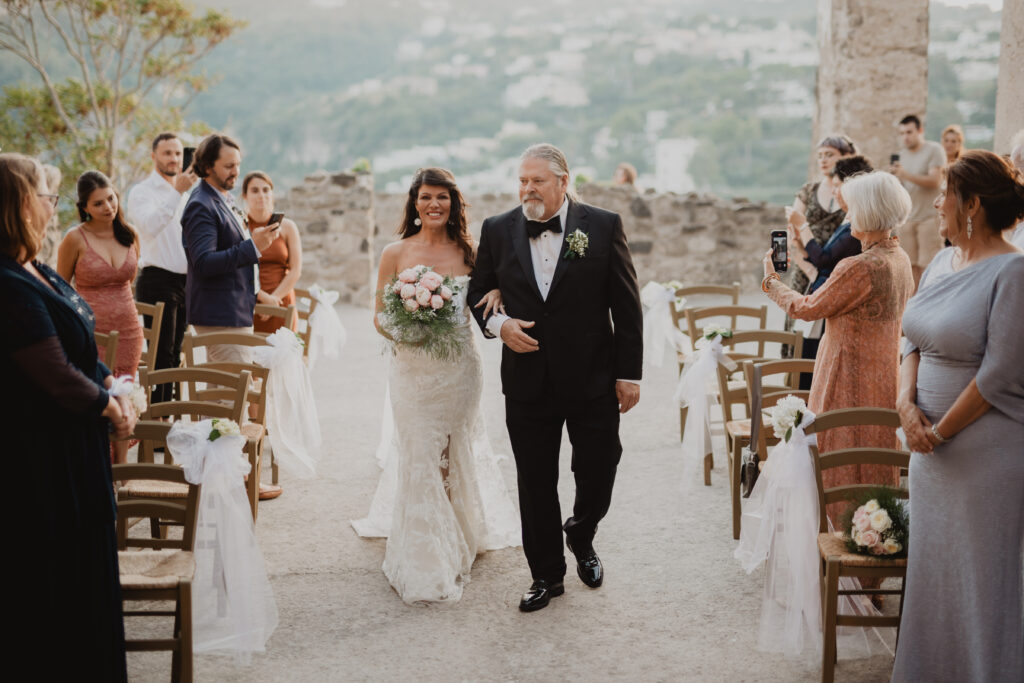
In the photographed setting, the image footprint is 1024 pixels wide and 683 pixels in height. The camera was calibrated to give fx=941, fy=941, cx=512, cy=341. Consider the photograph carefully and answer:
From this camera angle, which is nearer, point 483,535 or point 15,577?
point 15,577

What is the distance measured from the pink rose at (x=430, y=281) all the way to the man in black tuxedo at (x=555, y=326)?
16 centimetres

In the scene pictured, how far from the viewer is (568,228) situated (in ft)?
13.1

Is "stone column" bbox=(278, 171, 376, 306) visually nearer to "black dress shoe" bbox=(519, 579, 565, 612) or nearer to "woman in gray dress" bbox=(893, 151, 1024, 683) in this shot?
"black dress shoe" bbox=(519, 579, 565, 612)

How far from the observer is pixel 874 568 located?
3387mm

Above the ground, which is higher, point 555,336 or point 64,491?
point 555,336

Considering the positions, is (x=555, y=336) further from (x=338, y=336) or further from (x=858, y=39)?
(x=858, y=39)

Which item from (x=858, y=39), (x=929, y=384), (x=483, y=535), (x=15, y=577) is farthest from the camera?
(x=858, y=39)

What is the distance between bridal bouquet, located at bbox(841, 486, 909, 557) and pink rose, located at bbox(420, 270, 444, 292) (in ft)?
6.50

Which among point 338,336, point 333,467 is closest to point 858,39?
point 338,336

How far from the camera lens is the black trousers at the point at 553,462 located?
4.11 meters

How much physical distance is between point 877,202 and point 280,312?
398 cm

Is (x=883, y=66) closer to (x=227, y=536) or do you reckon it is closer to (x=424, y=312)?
(x=424, y=312)

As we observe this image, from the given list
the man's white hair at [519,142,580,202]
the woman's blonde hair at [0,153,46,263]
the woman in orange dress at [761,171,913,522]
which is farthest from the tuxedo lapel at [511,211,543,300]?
the woman's blonde hair at [0,153,46,263]

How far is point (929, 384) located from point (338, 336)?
15.4ft
